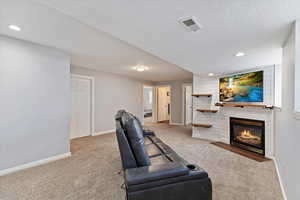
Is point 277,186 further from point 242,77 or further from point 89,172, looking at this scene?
point 89,172

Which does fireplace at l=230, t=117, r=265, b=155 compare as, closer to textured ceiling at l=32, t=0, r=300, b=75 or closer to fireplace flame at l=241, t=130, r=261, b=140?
fireplace flame at l=241, t=130, r=261, b=140

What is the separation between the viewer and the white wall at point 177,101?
698cm

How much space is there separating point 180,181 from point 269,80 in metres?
3.28

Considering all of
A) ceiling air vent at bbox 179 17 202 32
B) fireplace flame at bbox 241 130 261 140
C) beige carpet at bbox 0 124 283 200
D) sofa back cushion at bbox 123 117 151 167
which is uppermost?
ceiling air vent at bbox 179 17 202 32

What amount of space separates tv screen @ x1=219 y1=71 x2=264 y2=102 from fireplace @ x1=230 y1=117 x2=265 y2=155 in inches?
21.9

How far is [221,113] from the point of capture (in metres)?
4.18

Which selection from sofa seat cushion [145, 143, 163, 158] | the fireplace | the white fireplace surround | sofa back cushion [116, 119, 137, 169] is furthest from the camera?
the fireplace

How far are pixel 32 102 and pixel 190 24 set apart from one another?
297 cm

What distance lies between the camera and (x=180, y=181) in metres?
1.27

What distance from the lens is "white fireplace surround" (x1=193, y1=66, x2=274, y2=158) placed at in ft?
10.2

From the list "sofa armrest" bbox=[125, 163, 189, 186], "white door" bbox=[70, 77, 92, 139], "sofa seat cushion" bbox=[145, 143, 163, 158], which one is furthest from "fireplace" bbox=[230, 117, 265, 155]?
"white door" bbox=[70, 77, 92, 139]

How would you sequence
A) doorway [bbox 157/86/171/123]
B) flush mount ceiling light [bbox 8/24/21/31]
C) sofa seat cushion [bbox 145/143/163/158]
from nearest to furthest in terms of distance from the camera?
1. sofa seat cushion [bbox 145/143/163/158]
2. flush mount ceiling light [bbox 8/24/21/31]
3. doorway [bbox 157/86/171/123]

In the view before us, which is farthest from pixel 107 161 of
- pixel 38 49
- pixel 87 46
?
pixel 38 49

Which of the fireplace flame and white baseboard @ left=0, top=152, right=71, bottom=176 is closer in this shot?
white baseboard @ left=0, top=152, right=71, bottom=176
